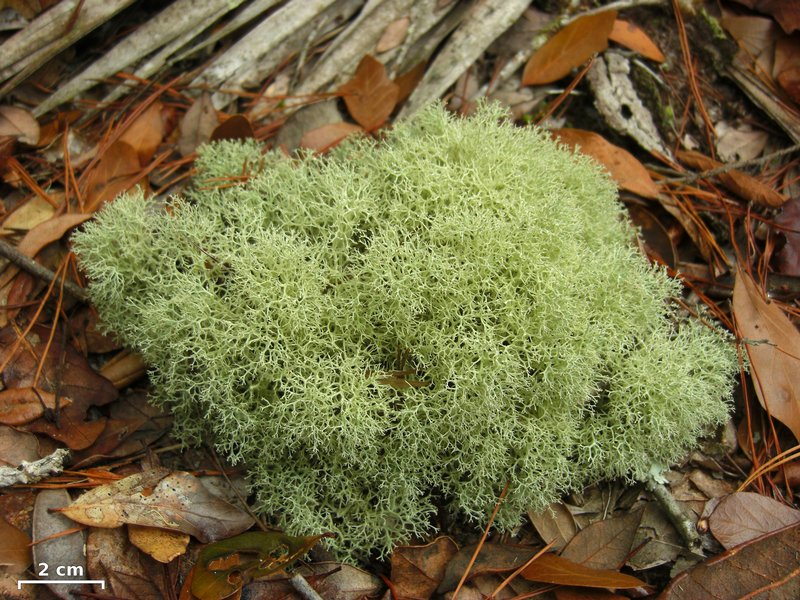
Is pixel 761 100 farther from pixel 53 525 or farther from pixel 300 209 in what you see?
pixel 53 525

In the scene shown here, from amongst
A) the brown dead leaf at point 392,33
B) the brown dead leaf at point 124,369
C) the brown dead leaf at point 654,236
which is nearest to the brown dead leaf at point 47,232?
the brown dead leaf at point 124,369

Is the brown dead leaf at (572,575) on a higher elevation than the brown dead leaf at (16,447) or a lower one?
lower

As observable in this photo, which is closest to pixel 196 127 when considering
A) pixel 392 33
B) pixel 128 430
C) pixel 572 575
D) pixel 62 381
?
pixel 392 33

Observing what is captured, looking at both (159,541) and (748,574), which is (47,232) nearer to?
(159,541)

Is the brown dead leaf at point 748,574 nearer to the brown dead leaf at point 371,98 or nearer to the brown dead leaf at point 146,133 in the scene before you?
the brown dead leaf at point 371,98

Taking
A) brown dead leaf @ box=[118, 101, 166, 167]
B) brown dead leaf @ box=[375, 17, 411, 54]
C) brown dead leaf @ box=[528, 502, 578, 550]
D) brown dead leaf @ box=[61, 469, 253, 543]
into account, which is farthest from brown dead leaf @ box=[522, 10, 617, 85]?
brown dead leaf @ box=[61, 469, 253, 543]

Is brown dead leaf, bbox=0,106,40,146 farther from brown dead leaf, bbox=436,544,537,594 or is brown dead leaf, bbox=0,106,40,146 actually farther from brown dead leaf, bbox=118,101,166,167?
brown dead leaf, bbox=436,544,537,594
